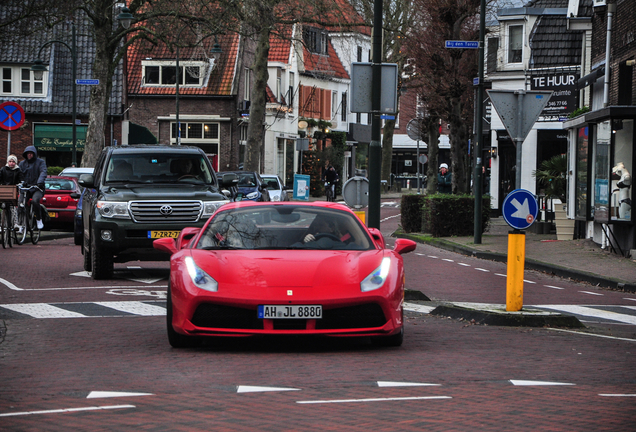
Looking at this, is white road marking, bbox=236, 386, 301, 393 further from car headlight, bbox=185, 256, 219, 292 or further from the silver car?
the silver car

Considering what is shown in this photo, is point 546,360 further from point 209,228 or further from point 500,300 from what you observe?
point 500,300

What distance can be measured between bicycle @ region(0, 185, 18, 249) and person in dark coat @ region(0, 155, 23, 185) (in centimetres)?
61

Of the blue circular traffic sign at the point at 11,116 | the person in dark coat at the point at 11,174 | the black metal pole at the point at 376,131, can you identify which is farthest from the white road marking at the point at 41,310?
the blue circular traffic sign at the point at 11,116

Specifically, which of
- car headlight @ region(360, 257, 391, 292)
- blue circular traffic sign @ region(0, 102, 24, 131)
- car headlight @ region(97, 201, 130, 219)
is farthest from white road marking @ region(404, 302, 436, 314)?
blue circular traffic sign @ region(0, 102, 24, 131)

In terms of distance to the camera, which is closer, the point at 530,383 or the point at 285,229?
the point at 530,383

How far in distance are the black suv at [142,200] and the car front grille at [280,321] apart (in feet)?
21.0

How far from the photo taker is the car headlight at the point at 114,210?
14.8 metres

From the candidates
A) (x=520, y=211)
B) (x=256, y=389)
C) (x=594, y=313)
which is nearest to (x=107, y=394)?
(x=256, y=389)

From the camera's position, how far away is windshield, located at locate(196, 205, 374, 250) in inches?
368

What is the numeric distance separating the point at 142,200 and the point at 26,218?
799cm

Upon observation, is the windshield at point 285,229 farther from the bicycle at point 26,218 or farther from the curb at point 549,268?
the bicycle at point 26,218

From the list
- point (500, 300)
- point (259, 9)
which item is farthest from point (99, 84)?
point (500, 300)

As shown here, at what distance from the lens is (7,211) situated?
2073 cm

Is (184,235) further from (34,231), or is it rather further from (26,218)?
(34,231)
